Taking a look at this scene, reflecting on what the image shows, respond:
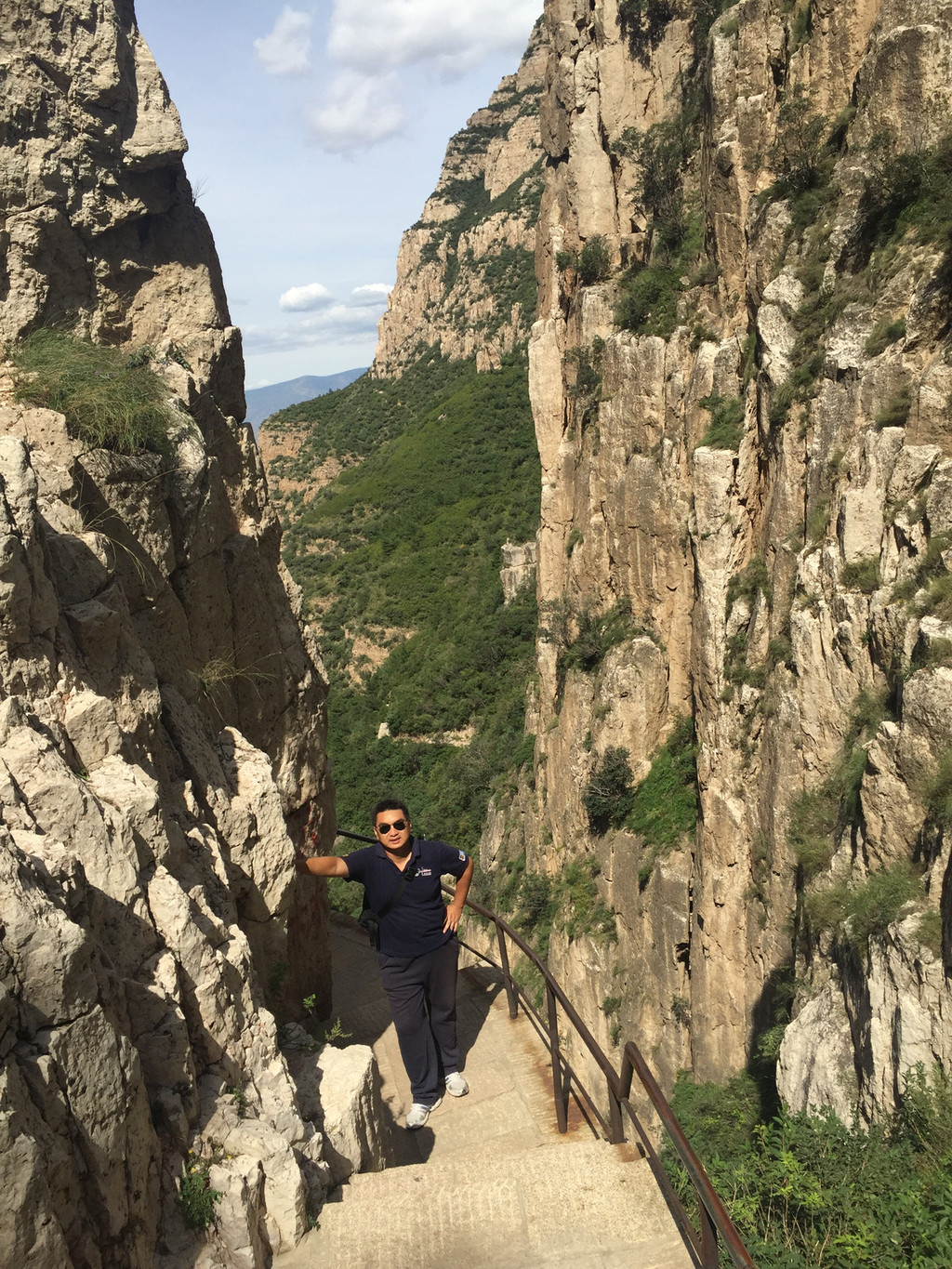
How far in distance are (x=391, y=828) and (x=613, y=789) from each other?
14812 mm

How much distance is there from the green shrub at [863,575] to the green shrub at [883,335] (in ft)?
9.03

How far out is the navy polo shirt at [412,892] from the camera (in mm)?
5398

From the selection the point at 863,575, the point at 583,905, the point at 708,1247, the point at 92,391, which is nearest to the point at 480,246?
the point at 583,905

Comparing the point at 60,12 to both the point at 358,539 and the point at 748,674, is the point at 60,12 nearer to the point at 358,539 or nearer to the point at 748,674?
the point at 748,674

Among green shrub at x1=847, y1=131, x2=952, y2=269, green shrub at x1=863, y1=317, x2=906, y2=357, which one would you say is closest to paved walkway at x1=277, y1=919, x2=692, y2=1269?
green shrub at x1=863, y1=317, x2=906, y2=357

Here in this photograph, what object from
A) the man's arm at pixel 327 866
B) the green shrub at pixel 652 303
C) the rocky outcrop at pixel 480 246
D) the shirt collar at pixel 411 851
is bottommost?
the man's arm at pixel 327 866

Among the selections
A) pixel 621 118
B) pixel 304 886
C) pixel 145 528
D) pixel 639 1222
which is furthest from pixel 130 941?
pixel 621 118

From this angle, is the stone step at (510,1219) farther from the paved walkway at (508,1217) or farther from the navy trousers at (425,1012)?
the navy trousers at (425,1012)

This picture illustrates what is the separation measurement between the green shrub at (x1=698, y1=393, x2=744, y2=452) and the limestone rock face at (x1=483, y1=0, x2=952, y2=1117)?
0.11 meters

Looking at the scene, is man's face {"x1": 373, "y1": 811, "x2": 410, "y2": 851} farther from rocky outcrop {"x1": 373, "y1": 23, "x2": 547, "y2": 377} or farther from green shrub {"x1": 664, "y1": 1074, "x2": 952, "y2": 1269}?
rocky outcrop {"x1": 373, "y1": 23, "x2": 547, "y2": 377}

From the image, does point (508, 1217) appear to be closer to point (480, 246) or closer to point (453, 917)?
point (453, 917)

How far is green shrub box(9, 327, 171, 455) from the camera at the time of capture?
20.8ft

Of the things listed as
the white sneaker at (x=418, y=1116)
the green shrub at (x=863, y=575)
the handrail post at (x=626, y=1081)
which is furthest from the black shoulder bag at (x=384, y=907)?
the green shrub at (x=863, y=575)

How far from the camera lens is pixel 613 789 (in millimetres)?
19469
